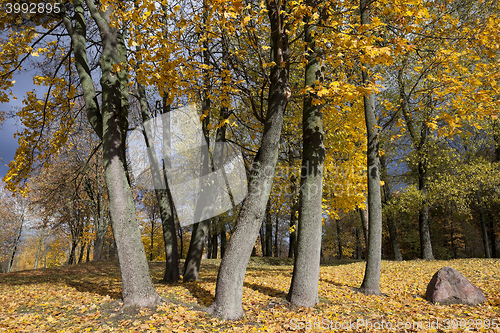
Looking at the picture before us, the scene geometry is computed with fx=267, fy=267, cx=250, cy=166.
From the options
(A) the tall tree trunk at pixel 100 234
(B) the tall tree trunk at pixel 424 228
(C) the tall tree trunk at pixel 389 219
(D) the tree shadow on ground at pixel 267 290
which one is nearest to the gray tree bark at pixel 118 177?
(D) the tree shadow on ground at pixel 267 290

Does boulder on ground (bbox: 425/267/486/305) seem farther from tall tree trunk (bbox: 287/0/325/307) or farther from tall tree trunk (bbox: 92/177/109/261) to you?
tall tree trunk (bbox: 92/177/109/261)

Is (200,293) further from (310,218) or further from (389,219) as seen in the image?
(389,219)

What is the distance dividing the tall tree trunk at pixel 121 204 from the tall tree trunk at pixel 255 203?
1228mm

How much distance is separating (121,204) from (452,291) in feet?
20.8

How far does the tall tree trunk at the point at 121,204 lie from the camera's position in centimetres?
439

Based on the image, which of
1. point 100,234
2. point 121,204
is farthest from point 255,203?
point 100,234

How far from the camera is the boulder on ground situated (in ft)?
16.4

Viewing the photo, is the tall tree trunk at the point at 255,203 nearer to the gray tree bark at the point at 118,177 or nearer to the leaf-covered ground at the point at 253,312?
the leaf-covered ground at the point at 253,312

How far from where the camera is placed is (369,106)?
663 centimetres

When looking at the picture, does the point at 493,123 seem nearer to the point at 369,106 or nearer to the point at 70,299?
the point at 369,106

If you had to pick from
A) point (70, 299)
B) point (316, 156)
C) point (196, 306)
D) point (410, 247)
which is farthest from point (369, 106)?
point (410, 247)

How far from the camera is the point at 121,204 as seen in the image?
4531mm

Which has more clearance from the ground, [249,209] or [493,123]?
[493,123]

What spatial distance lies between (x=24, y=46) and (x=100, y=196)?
1052cm
